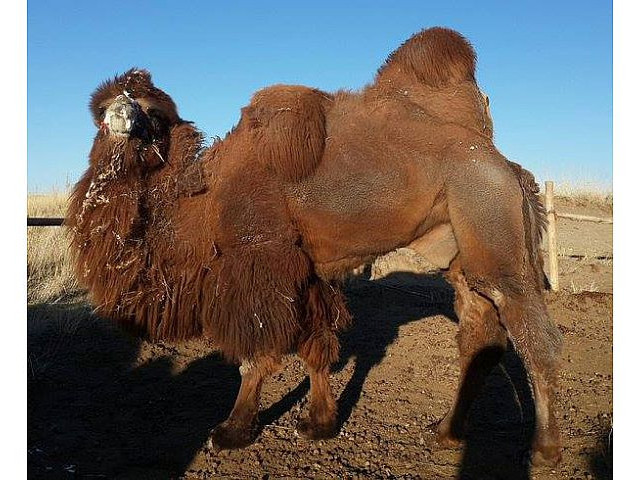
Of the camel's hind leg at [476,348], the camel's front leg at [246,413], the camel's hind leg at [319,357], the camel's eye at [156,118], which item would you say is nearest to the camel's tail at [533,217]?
the camel's hind leg at [476,348]

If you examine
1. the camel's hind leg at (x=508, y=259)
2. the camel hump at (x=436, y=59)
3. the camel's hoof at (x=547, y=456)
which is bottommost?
the camel's hoof at (x=547, y=456)

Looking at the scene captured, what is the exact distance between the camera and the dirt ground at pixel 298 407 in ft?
13.9

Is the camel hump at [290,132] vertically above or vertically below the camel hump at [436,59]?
below

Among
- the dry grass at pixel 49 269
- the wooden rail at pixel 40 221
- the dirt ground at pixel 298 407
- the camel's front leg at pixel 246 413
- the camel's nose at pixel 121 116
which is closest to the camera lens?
the camel's nose at pixel 121 116

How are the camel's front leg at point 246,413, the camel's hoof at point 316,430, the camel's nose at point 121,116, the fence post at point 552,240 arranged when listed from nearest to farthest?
1. the camel's nose at point 121,116
2. the camel's front leg at point 246,413
3. the camel's hoof at point 316,430
4. the fence post at point 552,240

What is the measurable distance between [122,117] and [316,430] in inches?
109

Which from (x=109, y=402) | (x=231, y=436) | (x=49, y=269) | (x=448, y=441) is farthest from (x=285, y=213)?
(x=49, y=269)

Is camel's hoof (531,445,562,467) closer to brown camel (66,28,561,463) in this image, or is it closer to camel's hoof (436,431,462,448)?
brown camel (66,28,561,463)

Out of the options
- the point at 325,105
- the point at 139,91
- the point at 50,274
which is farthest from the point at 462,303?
the point at 50,274

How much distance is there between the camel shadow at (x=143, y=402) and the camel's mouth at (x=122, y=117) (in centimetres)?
235

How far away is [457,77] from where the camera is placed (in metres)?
4.73

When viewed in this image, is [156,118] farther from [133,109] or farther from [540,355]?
[540,355]

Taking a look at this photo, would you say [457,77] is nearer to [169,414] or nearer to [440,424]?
[440,424]

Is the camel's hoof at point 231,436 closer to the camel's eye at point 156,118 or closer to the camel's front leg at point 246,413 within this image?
the camel's front leg at point 246,413
